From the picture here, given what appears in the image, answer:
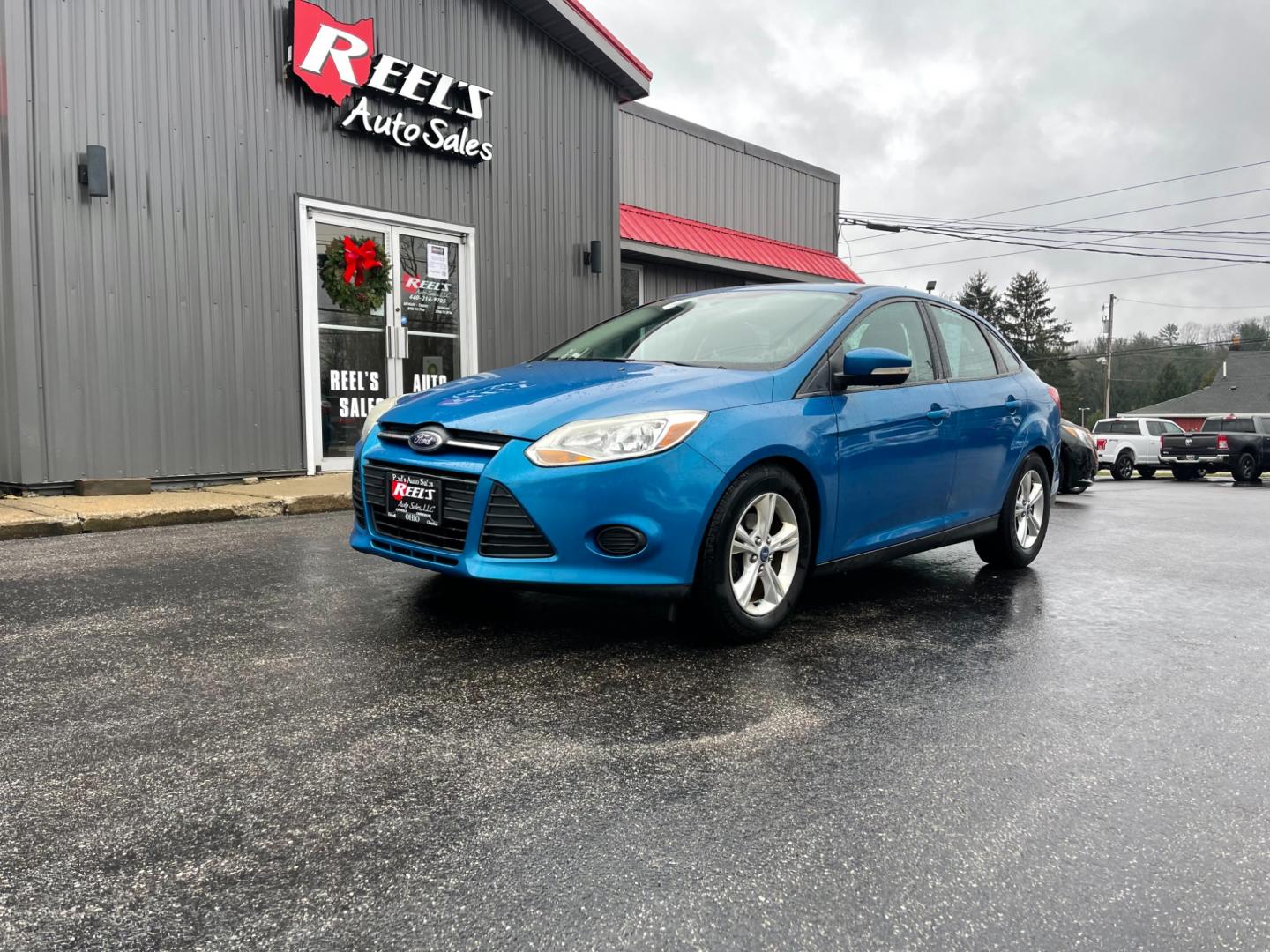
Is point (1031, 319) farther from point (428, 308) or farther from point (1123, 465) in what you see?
point (428, 308)

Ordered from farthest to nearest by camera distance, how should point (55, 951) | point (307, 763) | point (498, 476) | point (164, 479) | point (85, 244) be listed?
point (164, 479)
point (85, 244)
point (498, 476)
point (307, 763)
point (55, 951)

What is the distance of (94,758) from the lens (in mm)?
2605

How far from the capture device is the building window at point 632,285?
14.4m

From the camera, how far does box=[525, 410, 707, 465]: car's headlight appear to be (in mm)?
3500

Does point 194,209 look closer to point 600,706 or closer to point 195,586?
point 195,586

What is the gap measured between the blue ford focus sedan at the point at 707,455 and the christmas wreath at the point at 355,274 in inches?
203

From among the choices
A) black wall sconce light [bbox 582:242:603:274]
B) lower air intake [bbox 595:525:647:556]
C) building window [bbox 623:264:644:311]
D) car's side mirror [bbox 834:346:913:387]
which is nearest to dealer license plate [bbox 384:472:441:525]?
lower air intake [bbox 595:525:647:556]

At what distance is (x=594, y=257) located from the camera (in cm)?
1203

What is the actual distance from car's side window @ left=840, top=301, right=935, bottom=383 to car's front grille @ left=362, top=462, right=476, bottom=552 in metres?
1.94

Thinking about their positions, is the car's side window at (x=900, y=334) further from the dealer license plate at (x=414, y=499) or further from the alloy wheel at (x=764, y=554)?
the dealer license plate at (x=414, y=499)

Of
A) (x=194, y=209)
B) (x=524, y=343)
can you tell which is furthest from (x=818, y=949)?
(x=524, y=343)

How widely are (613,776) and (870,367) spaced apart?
7.43ft

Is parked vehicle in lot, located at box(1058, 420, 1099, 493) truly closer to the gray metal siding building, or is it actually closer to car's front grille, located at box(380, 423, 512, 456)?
the gray metal siding building

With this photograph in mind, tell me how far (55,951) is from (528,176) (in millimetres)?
10606
